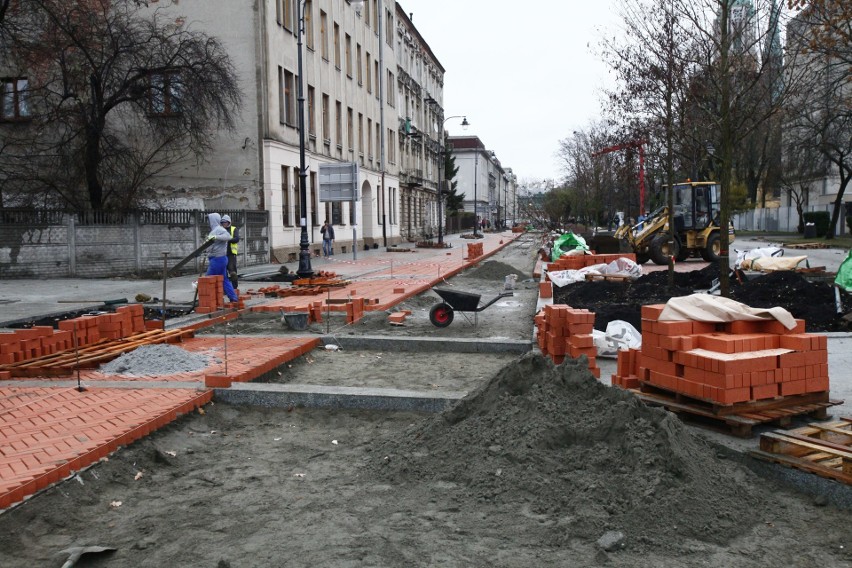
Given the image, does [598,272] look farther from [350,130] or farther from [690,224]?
[350,130]

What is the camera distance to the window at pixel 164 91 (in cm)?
2333

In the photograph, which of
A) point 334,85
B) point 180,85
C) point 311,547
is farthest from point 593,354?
point 334,85

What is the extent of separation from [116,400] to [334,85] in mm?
32190

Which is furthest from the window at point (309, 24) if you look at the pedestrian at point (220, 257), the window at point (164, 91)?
the pedestrian at point (220, 257)

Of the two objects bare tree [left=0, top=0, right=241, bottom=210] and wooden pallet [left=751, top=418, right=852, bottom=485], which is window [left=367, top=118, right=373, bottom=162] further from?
wooden pallet [left=751, top=418, right=852, bottom=485]

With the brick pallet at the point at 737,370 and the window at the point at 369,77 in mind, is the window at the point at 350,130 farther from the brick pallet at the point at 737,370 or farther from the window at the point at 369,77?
the brick pallet at the point at 737,370

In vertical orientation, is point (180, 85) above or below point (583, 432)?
above

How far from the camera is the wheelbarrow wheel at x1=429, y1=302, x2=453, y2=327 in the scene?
10883 millimetres

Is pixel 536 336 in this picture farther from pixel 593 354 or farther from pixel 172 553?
pixel 172 553

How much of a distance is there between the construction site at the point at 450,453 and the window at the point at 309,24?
26.8 metres

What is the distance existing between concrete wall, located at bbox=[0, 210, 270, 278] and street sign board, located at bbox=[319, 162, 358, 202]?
4.22 m

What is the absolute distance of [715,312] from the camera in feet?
18.6

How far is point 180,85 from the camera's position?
23641 mm

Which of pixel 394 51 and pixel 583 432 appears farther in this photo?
pixel 394 51
